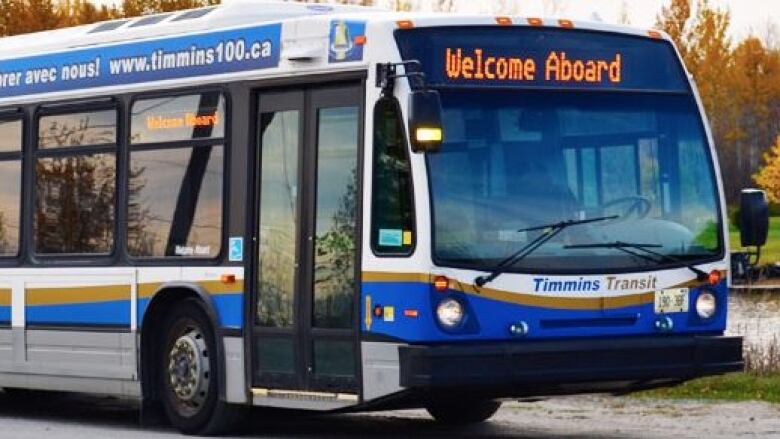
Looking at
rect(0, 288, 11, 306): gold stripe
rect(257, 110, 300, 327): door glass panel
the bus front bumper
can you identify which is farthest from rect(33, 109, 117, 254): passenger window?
the bus front bumper

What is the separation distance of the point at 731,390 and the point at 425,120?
6944mm

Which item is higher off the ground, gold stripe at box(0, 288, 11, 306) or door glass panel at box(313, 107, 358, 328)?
door glass panel at box(313, 107, 358, 328)

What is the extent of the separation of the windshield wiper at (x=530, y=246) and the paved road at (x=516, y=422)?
7.17 ft

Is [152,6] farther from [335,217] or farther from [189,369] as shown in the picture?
[335,217]

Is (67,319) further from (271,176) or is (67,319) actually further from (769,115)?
(769,115)

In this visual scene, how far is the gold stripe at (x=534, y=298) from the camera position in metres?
Answer: 13.2

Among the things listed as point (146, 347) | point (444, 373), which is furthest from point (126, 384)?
point (444, 373)

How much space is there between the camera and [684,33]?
279 feet

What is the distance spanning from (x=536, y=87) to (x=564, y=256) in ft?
3.71

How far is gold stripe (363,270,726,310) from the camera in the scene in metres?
13.2

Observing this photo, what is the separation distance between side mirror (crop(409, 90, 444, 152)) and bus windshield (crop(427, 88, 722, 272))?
7.7 inches

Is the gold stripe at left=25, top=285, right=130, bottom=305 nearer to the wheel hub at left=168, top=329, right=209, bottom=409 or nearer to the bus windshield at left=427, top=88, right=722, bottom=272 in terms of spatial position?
the wheel hub at left=168, top=329, right=209, bottom=409

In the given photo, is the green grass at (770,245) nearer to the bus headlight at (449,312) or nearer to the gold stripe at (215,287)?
the gold stripe at (215,287)

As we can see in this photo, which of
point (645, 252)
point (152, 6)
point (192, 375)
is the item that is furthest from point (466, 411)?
point (152, 6)
